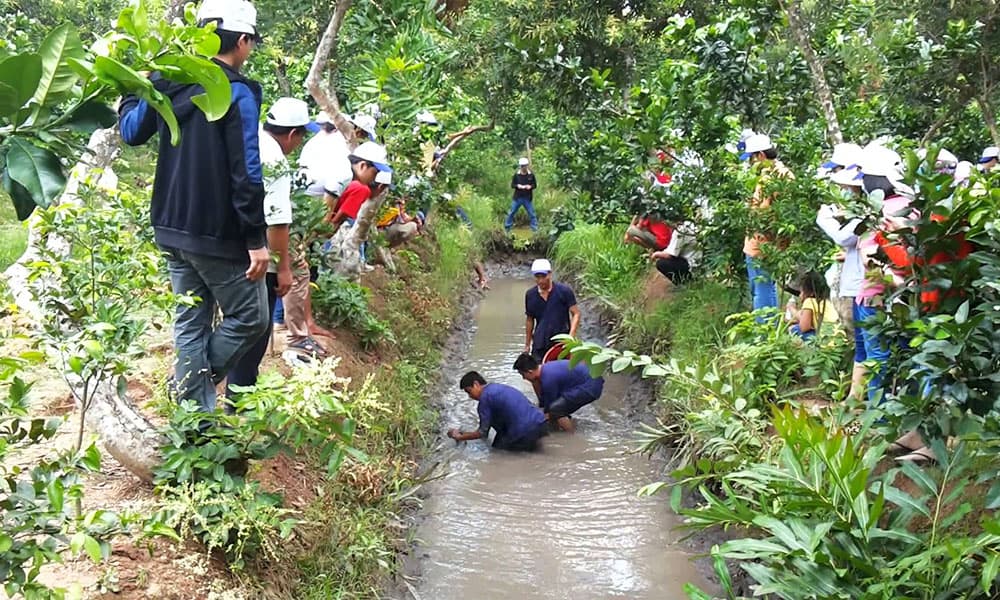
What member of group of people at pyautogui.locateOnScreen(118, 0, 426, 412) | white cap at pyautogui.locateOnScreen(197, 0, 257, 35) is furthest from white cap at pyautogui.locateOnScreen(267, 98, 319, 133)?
white cap at pyautogui.locateOnScreen(197, 0, 257, 35)

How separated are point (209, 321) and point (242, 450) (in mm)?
615

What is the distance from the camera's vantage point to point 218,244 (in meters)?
3.14

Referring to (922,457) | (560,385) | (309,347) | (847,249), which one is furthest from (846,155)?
(309,347)

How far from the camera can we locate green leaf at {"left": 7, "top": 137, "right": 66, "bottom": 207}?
1.16m

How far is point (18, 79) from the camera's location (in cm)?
112

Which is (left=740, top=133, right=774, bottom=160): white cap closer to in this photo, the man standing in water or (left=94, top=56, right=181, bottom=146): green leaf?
the man standing in water

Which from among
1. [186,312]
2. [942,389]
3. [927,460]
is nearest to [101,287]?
[186,312]

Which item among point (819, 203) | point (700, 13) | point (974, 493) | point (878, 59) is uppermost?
point (700, 13)

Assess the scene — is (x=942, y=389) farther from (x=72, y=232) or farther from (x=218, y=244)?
(x=72, y=232)

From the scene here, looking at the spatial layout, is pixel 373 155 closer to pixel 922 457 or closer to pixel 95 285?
pixel 95 285

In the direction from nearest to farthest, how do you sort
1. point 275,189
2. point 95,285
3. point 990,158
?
point 95,285 → point 275,189 → point 990,158

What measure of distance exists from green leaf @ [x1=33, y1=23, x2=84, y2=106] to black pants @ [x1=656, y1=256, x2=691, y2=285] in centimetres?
710

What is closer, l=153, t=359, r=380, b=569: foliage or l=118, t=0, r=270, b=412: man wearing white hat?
l=153, t=359, r=380, b=569: foliage

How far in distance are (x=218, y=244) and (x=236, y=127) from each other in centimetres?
44
